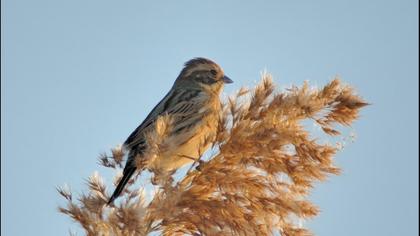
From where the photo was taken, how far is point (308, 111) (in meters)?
3.30

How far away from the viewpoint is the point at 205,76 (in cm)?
652

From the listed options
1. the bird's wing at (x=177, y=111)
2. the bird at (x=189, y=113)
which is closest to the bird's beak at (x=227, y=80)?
the bird at (x=189, y=113)

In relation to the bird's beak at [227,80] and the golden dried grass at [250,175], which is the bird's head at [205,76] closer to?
the bird's beak at [227,80]

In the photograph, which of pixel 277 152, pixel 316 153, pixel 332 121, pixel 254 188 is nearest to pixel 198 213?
pixel 254 188

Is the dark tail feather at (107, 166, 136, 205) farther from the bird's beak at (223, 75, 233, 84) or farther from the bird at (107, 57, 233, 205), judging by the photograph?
the bird's beak at (223, 75, 233, 84)

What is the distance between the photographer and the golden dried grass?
9.07 ft

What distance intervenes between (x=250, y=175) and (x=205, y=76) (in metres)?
3.48

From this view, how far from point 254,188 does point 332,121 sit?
2.20ft

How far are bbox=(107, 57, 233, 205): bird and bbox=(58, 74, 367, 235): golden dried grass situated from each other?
45cm

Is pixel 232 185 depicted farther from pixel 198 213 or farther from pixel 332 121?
pixel 332 121

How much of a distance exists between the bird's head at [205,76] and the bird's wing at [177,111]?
1.68 ft

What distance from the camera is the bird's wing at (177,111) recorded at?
4738 mm

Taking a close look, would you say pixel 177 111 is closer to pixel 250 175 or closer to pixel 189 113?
pixel 189 113

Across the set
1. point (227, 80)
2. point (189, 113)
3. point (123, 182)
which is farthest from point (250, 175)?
point (227, 80)
